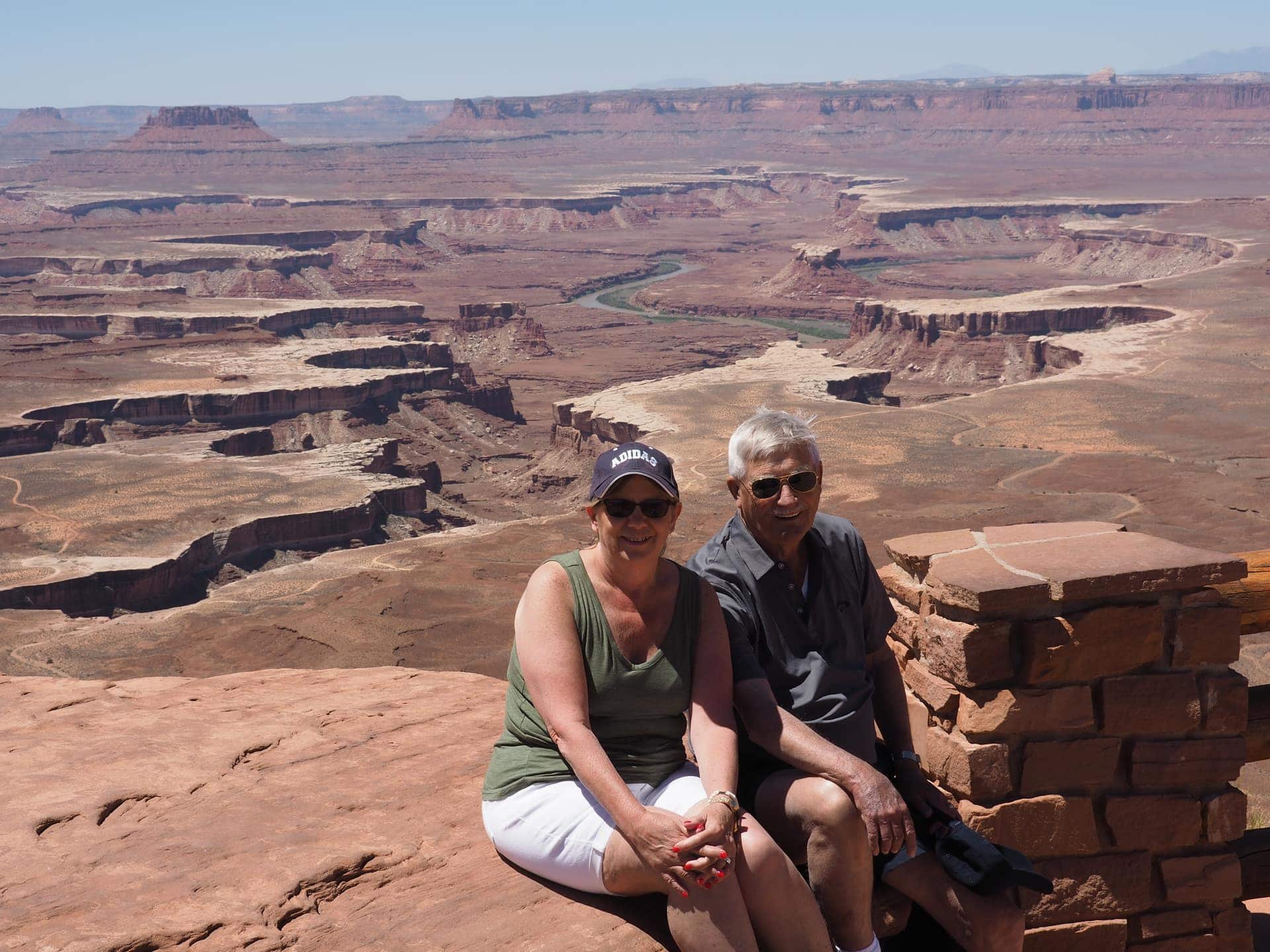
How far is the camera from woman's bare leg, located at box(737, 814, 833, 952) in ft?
15.6

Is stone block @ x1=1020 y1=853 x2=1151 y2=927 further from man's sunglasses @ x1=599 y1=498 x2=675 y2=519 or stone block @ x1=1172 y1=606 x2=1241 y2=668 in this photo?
man's sunglasses @ x1=599 y1=498 x2=675 y2=519

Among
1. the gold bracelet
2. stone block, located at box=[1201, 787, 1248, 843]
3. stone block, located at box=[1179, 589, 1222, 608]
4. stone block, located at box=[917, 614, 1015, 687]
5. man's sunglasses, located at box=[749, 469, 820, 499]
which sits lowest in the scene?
stone block, located at box=[1201, 787, 1248, 843]

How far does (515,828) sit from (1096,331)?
77444mm

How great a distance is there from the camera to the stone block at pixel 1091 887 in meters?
6.11

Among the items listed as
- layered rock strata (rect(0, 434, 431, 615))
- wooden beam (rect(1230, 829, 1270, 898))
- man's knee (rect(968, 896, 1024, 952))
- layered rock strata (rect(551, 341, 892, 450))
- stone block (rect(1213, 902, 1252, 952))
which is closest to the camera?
man's knee (rect(968, 896, 1024, 952))

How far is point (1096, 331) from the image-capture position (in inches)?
3049

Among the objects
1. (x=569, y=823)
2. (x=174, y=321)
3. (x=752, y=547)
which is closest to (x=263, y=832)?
(x=569, y=823)

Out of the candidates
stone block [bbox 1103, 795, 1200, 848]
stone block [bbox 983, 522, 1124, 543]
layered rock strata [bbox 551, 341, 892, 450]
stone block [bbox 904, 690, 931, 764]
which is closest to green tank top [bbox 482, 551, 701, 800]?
stone block [bbox 904, 690, 931, 764]

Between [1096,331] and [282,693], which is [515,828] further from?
[1096,331]

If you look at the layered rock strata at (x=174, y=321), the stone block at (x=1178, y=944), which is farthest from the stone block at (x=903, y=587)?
the layered rock strata at (x=174, y=321)

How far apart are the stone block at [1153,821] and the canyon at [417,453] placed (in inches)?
18.8

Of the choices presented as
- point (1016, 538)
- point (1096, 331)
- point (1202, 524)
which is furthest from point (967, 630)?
point (1096, 331)

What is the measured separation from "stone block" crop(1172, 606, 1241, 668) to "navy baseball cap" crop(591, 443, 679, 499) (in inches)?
93.8

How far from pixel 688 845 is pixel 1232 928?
313cm
